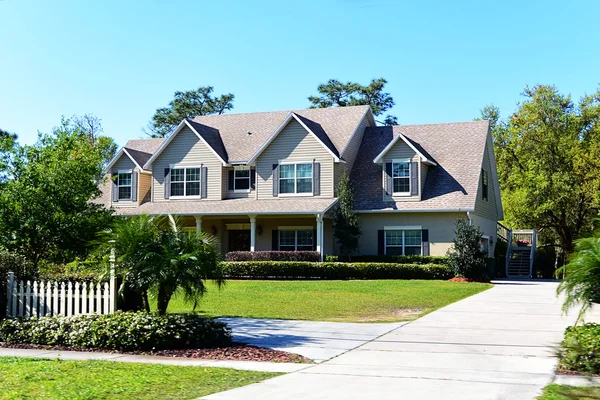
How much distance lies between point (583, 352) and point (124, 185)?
31393mm

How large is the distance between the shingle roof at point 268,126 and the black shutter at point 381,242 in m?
4.44

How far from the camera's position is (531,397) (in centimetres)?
740

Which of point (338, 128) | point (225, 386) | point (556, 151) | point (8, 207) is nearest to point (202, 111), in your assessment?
point (338, 128)

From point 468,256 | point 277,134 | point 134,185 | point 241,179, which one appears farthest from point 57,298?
point 134,185

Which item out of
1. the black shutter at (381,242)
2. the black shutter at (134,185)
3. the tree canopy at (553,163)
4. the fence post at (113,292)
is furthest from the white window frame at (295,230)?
the fence post at (113,292)

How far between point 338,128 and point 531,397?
28338 millimetres

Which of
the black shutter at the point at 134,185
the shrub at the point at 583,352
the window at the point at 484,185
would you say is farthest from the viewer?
the black shutter at the point at 134,185

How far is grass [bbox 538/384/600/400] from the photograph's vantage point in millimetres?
6676

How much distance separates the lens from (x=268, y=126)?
36.9m

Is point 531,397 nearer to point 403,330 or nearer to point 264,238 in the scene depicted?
point 403,330

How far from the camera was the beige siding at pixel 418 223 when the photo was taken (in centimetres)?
3080

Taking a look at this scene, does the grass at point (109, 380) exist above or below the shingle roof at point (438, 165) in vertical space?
below

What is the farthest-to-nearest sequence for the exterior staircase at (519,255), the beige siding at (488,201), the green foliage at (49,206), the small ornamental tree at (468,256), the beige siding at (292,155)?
the exterior staircase at (519,255) < the beige siding at (488,201) < the beige siding at (292,155) < the small ornamental tree at (468,256) < the green foliage at (49,206)

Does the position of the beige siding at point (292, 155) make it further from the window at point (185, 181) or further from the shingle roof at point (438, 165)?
the window at point (185, 181)
